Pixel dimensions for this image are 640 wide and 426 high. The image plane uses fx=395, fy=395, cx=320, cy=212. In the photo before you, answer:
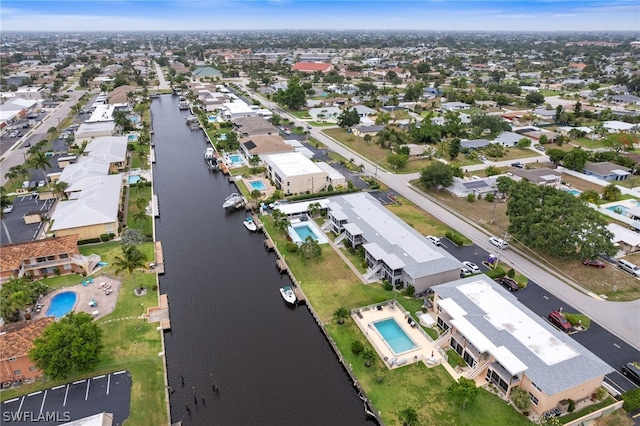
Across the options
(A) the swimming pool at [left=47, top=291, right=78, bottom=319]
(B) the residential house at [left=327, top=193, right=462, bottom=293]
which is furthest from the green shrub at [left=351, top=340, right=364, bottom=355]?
(A) the swimming pool at [left=47, top=291, right=78, bottom=319]

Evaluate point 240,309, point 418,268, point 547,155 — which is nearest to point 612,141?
point 547,155

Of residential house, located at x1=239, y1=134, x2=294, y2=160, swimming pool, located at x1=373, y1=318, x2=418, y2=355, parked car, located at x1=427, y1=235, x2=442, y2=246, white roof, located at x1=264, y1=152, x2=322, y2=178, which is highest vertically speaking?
residential house, located at x1=239, y1=134, x2=294, y2=160

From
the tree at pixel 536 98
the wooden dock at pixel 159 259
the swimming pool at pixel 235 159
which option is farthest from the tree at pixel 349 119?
the wooden dock at pixel 159 259

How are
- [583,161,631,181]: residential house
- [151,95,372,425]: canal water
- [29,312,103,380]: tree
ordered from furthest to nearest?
1. [583,161,631,181]: residential house
2. [151,95,372,425]: canal water
3. [29,312,103,380]: tree

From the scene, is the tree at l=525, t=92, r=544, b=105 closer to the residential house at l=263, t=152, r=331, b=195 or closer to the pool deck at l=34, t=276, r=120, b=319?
the residential house at l=263, t=152, r=331, b=195

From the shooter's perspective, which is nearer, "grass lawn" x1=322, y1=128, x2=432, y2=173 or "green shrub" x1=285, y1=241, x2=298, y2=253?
"green shrub" x1=285, y1=241, x2=298, y2=253

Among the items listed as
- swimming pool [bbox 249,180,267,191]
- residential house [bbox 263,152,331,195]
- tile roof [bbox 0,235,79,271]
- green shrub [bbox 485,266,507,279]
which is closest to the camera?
tile roof [bbox 0,235,79,271]

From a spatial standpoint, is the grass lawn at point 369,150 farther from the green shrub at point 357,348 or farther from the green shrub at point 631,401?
the green shrub at point 631,401
